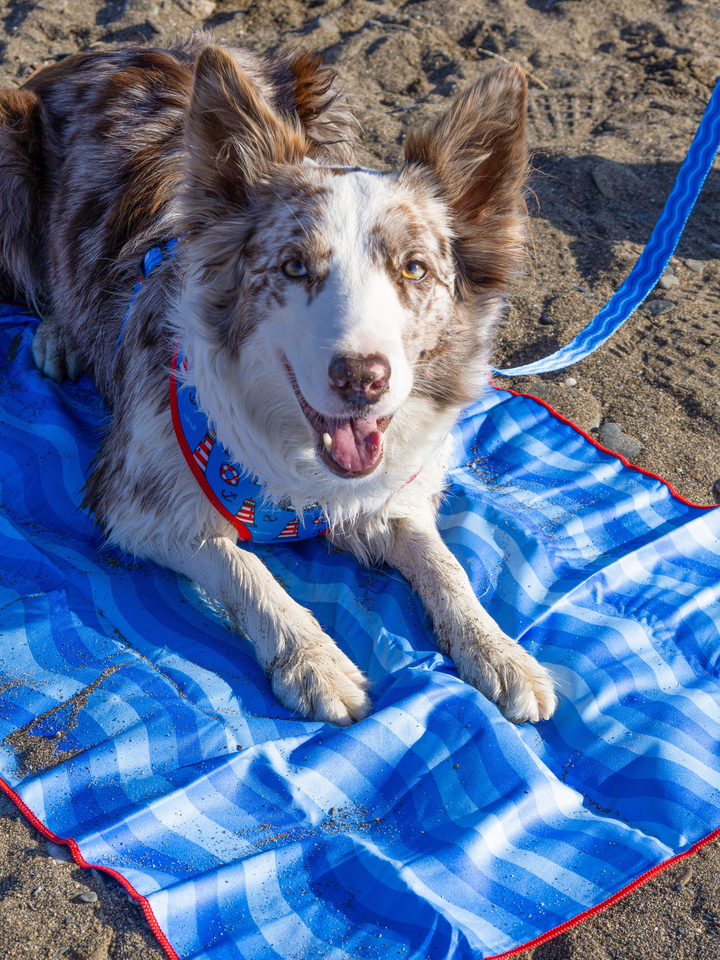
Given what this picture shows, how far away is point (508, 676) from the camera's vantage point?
2455 mm

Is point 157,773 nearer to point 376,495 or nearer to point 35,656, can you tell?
point 35,656

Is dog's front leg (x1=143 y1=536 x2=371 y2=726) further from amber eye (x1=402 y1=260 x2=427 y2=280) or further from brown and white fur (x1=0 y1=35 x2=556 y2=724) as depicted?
amber eye (x1=402 y1=260 x2=427 y2=280)

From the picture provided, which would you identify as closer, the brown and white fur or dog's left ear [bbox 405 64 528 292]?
the brown and white fur

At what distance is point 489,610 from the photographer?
2859mm

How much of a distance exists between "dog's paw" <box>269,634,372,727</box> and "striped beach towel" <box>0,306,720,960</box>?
0.22ft

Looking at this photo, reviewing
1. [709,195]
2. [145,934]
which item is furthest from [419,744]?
[709,195]

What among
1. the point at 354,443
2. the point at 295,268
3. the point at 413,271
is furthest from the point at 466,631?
the point at 295,268

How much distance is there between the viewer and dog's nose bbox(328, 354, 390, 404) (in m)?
2.00

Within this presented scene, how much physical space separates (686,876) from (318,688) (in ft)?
3.72

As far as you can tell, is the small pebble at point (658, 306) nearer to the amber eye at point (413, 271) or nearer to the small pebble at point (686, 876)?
the amber eye at point (413, 271)

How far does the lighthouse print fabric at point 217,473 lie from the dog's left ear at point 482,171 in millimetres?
997

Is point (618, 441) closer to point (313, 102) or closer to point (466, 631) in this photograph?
point (466, 631)

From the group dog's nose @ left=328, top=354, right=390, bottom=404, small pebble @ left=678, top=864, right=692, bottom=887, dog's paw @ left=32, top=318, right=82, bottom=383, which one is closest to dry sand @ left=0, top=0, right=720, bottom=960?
small pebble @ left=678, top=864, right=692, bottom=887

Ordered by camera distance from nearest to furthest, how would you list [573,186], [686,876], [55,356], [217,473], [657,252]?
1. [686,876]
2. [217,473]
3. [657,252]
4. [55,356]
5. [573,186]
